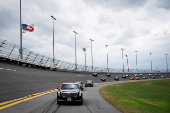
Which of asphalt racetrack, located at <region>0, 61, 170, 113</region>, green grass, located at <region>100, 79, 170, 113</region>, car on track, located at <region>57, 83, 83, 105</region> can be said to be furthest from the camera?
car on track, located at <region>57, 83, 83, 105</region>

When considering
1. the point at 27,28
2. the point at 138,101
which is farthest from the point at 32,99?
the point at 27,28

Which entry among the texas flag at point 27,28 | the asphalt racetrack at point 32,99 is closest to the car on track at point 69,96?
the asphalt racetrack at point 32,99

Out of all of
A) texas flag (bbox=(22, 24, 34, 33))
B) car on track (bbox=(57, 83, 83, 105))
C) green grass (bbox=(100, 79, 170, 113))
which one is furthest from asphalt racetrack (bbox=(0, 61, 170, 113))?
texas flag (bbox=(22, 24, 34, 33))

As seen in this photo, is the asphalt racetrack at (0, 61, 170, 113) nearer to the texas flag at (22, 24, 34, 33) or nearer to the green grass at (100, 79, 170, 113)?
the green grass at (100, 79, 170, 113)

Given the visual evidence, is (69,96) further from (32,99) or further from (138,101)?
(138,101)

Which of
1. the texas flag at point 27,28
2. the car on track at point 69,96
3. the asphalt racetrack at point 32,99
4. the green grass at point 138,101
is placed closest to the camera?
the asphalt racetrack at point 32,99

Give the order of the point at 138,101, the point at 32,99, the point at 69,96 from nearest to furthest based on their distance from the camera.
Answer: the point at 69,96 < the point at 32,99 < the point at 138,101

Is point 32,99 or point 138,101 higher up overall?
point 32,99

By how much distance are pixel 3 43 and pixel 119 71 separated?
7736 cm

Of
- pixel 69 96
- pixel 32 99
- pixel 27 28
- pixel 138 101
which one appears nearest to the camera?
pixel 69 96

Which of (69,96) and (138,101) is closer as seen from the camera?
(69,96)

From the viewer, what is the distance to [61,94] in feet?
39.2

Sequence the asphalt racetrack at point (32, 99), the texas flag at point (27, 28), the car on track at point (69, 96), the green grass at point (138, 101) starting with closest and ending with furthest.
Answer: the asphalt racetrack at point (32, 99)
the green grass at point (138, 101)
the car on track at point (69, 96)
the texas flag at point (27, 28)

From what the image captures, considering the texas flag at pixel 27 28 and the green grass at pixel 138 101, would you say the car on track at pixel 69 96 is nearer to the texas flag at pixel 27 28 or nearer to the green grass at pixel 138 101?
the green grass at pixel 138 101
